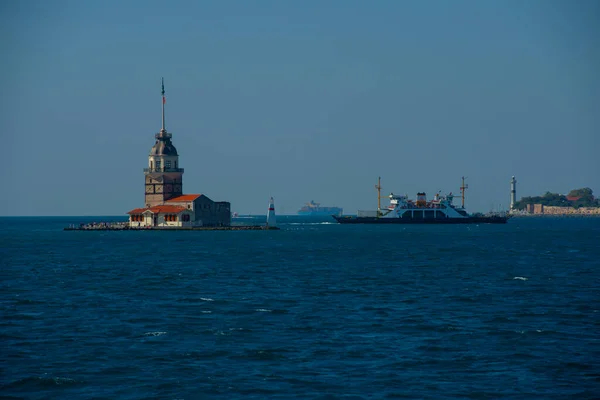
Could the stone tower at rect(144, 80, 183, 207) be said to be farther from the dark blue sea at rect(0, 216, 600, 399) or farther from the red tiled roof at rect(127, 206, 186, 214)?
the dark blue sea at rect(0, 216, 600, 399)

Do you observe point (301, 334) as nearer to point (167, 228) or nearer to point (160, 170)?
point (167, 228)

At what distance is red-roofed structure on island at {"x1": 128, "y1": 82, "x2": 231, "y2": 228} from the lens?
481 feet

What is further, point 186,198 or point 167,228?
point 186,198

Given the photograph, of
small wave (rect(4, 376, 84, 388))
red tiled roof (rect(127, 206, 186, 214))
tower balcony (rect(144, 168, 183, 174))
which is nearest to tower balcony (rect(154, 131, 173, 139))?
tower balcony (rect(144, 168, 183, 174))

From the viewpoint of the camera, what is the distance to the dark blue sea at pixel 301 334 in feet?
84.7

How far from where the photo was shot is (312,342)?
32.2m

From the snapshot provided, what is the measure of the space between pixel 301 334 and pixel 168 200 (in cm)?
11853

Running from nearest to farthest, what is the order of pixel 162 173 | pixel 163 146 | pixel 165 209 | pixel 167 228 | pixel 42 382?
pixel 42 382, pixel 167 228, pixel 165 209, pixel 162 173, pixel 163 146

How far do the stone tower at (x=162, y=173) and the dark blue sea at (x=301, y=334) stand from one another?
8516 cm

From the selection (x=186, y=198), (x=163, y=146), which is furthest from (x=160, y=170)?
(x=186, y=198)

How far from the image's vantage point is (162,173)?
150 metres

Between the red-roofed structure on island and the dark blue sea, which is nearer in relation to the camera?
the dark blue sea

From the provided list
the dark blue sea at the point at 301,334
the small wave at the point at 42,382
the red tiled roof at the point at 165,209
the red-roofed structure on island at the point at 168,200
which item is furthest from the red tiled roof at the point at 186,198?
the small wave at the point at 42,382

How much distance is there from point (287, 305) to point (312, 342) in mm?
10714
